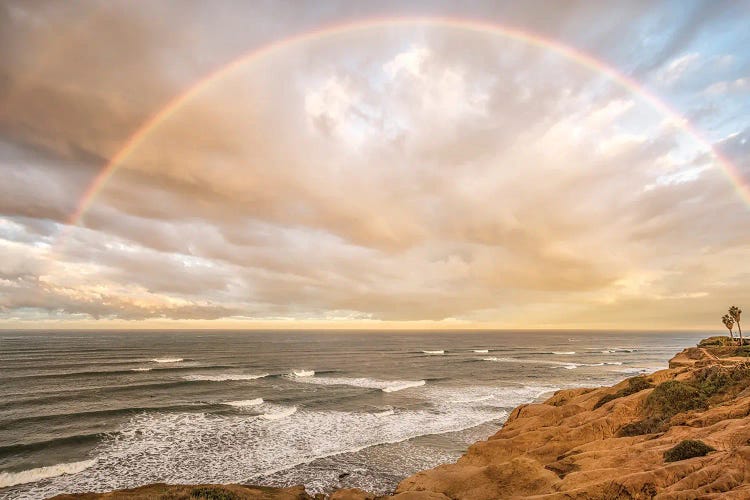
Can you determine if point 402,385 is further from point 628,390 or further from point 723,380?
point 723,380

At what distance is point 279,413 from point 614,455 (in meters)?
30.8

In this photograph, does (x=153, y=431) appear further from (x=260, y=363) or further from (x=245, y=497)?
(x=260, y=363)

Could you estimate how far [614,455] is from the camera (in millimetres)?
14727

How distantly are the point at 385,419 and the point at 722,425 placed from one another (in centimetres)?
2604

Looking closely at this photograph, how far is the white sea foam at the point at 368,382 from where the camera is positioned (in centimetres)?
5275

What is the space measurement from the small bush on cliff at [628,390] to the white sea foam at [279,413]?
26847 millimetres

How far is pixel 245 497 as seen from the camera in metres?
13.9

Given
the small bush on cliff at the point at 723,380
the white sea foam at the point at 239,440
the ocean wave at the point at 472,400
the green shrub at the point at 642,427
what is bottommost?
the ocean wave at the point at 472,400

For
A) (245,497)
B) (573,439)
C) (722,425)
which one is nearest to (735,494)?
(722,425)

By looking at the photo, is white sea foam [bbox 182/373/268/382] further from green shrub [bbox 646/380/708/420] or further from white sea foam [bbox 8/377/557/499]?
green shrub [bbox 646/380/708/420]

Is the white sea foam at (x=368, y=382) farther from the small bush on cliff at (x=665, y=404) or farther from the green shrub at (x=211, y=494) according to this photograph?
the green shrub at (x=211, y=494)

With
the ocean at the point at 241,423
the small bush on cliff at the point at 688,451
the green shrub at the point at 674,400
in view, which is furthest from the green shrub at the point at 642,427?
the ocean at the point at 241,423

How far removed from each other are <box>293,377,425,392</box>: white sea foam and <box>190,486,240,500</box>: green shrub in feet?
125

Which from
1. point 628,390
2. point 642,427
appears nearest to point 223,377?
point 628,390
